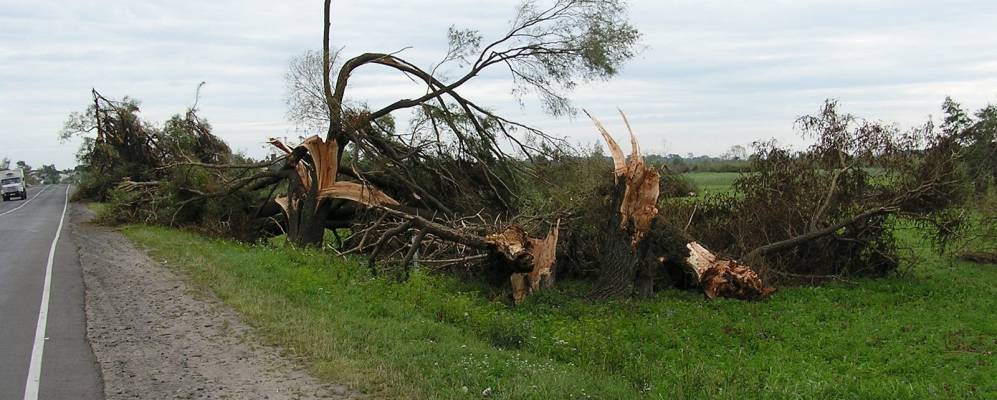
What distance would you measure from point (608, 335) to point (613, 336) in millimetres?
127

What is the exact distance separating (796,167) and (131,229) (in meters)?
→ 17.2

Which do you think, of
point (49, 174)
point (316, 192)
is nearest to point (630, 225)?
point (316, 192)

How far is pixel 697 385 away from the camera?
7211mm

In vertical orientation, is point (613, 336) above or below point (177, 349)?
below

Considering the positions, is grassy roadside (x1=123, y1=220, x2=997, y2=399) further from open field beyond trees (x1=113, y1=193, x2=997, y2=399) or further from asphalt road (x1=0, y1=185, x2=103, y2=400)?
asphalt road (x1=0, y1=185, x2=103, y2=400)

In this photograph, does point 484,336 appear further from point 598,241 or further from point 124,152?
point 124,152

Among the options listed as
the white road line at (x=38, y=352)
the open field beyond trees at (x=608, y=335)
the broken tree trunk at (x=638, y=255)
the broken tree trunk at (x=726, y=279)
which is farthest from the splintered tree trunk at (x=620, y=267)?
the white road line at (x=38, y=352)

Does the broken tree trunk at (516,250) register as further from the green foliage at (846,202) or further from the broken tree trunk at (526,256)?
the green foliage at (846,202)

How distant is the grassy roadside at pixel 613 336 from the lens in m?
6.95

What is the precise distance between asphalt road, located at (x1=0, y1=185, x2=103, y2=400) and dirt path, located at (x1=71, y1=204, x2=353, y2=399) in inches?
7.1

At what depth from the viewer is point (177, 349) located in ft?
25.6

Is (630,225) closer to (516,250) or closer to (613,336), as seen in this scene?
(516,250)

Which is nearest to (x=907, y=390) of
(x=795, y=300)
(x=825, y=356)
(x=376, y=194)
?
(x=825, y=356)

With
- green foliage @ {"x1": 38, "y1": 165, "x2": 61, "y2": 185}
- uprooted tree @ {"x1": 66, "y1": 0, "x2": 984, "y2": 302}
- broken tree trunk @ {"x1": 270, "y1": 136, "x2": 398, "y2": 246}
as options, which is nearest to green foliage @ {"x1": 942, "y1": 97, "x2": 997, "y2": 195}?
uprooted tree @ {"x1": 66, "y1": 0, "x2": 984, "y2": 302}
